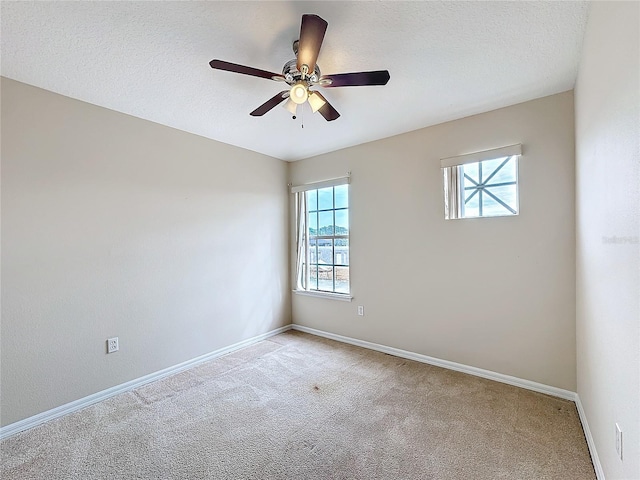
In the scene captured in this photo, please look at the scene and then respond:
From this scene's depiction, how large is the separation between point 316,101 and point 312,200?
2232mm

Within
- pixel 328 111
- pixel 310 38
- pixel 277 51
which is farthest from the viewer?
pixel 328 111

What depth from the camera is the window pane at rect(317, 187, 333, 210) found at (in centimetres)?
394

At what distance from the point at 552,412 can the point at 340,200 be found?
2.85 m

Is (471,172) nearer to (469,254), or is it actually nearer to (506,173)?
(506,173)

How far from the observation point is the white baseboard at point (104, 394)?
2.04 m

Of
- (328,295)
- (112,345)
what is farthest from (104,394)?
(328,295)

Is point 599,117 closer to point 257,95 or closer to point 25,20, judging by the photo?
point 257,95

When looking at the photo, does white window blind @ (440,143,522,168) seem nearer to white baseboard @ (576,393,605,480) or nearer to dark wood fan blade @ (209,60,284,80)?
dark wood fan blade @ (209,60,284,80)

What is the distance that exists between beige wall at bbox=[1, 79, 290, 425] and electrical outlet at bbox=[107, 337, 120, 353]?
0.05 metres

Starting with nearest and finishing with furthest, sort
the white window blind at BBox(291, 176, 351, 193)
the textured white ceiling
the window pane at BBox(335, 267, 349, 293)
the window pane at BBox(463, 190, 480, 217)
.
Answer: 1. the textured white ceiling
2. the window pane at BBox(463, 190, 480, 217)
3. the white window blind at BBox(291, 176, 351, 193)
4. the window pane at BBox(335, 267, 349, 293)

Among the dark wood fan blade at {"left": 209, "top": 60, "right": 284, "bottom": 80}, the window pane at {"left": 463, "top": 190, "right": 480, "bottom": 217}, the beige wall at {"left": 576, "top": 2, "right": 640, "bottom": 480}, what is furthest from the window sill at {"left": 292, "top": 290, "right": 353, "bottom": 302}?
the dark wood fan blade at {"left": 209, "top": 60, "right": 284, "bottom": 80}

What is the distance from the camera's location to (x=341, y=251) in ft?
12.5

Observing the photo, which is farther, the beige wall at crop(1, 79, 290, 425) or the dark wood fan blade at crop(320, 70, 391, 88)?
the beige wall at crop(1, 79, 290, 425)

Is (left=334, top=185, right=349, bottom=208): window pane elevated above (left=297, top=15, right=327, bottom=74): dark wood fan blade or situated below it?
below
